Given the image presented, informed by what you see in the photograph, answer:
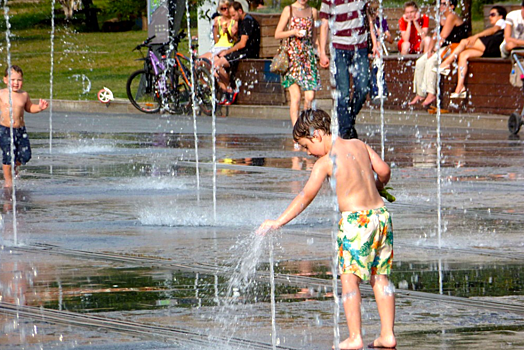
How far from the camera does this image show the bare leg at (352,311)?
15.3 feet

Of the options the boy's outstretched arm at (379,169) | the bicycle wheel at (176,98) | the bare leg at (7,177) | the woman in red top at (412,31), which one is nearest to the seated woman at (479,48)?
the woman in red top at (412,31)

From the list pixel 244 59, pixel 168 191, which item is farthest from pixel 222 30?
pixel 168 191

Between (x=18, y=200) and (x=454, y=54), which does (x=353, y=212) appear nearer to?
(x=18, y=200)

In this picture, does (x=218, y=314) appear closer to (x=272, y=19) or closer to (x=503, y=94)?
(x=503, y=94)

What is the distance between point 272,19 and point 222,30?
4.44 feet

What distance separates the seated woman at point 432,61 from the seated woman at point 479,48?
21cm

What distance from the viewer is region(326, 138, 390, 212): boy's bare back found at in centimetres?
493

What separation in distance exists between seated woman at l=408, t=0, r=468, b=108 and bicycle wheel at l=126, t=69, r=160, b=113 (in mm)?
4891

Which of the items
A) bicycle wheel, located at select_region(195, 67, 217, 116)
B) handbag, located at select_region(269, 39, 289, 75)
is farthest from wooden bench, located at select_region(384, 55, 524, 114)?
handbag, located at select_region(269, 39, 289, 75)

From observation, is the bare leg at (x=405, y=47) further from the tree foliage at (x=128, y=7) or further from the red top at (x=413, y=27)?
the tree foliage at (x=128, y=7)

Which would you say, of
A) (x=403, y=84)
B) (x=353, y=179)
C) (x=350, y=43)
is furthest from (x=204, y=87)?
(x=353, y=179)

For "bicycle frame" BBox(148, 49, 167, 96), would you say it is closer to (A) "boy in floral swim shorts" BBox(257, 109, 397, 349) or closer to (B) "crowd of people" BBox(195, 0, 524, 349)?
(B) "crowd of people" BBox(195, 0, 524, 349)

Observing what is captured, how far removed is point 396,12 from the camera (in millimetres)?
23875

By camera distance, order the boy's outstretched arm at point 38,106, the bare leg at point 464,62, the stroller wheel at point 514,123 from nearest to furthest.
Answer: the boy's outstretched arm at point 38,106 → the stroller wheel at point 514,123 → the bare leg at point 464,62
